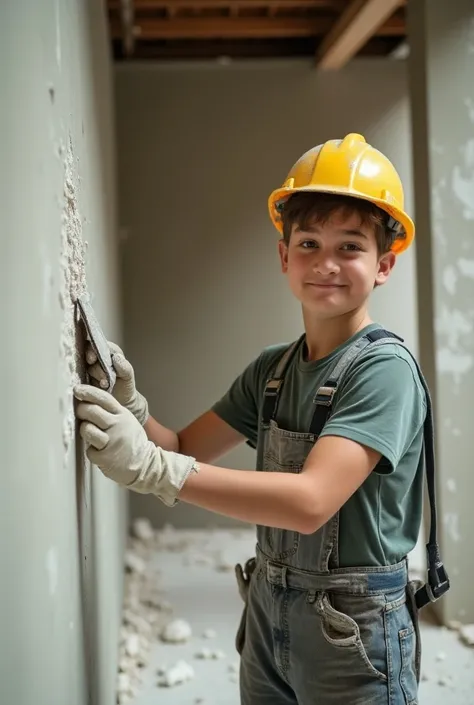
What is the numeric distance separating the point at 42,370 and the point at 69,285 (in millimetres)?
324

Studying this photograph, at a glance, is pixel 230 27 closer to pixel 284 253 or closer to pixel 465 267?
pixel 465 267

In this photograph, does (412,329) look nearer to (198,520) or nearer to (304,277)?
(198,520)

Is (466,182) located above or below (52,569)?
above

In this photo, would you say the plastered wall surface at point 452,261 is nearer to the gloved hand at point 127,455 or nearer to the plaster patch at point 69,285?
the plaster patch at point 69,285

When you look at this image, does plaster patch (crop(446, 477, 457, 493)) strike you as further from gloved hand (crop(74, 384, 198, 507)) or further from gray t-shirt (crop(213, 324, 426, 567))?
gloved hand (crop(74, 384, 198, 507))

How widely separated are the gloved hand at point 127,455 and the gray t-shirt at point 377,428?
0.27 metres

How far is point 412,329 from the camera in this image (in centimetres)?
439

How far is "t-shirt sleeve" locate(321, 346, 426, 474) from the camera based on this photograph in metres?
1.30

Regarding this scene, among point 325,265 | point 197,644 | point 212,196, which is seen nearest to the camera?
point 325,265

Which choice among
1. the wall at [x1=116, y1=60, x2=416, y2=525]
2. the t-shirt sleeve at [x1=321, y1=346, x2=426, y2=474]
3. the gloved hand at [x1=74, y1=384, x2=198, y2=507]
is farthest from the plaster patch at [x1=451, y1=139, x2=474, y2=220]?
the gloved hand at [x1=74, y1=384, x2=198, y2=507]

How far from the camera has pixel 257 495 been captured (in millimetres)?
1258

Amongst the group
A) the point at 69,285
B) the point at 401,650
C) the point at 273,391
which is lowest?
the point at 401,650

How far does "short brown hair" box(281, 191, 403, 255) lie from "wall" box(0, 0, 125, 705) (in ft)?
1.47

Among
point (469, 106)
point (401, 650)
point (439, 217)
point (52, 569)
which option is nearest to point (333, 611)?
point (401, 650)
